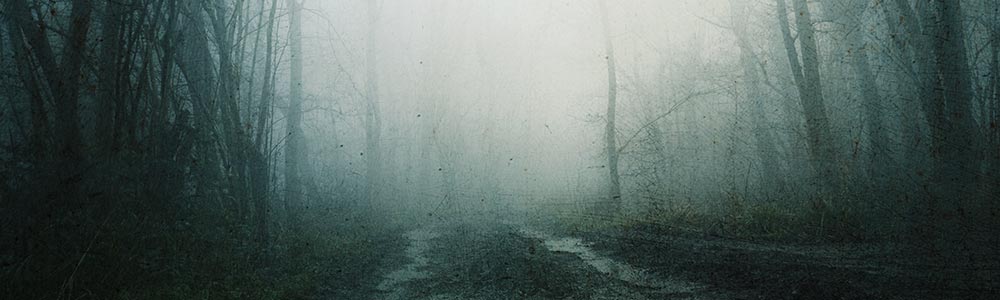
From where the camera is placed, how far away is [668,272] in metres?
6.10

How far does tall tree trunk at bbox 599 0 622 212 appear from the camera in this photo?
47.5 feet

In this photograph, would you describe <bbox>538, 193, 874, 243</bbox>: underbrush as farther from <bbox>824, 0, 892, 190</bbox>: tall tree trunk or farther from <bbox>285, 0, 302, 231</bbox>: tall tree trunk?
<bbox>285, 0, 302, 231</bbox>: tall tree trunk

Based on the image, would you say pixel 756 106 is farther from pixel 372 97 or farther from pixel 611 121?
pixel 372 97

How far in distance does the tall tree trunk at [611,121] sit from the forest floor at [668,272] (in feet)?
16.3

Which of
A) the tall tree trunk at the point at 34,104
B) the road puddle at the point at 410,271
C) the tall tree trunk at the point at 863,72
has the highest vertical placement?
the tall tree trunk at the point at 863,72

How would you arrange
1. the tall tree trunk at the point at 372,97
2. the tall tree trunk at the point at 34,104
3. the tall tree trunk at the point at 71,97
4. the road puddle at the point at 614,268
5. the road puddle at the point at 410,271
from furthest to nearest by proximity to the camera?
1. the tall tree trunk at the point at 372,97
2. the road puddle at the point at 410,271
3. the road puddle at the point at 614,268
4. the tall tree trunk at the point at 71,97
5. the tall tree trunk at the point at 34,104

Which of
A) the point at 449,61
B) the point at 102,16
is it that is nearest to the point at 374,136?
the point at 449,61

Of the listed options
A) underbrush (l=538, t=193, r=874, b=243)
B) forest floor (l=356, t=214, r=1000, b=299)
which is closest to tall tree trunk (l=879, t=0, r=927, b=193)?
underbrush (l=538, t=193, r=874, b=243)

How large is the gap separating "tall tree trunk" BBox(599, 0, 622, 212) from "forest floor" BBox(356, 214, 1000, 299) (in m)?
4.97

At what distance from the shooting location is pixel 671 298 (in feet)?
16.3

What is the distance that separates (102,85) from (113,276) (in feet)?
7.14

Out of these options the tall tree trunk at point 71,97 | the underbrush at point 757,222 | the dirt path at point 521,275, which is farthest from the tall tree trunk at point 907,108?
the tall tree trunk at point 71,97

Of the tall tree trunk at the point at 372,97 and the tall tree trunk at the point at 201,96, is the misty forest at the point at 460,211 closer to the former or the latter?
the tall tree trunk at the point at 201,96

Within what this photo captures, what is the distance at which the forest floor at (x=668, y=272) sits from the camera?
469cm
